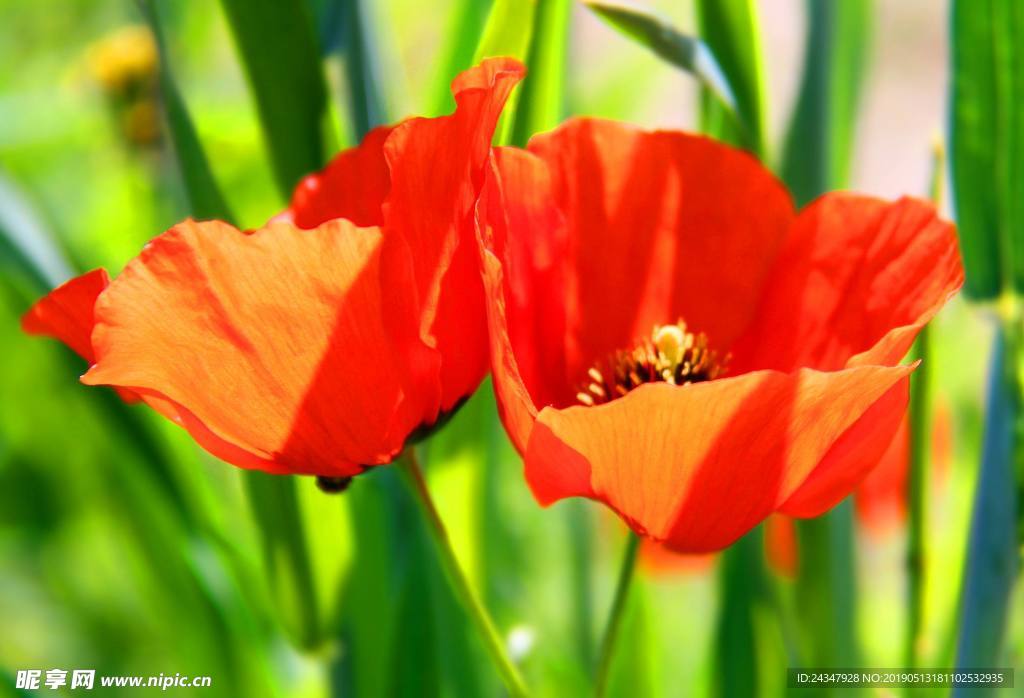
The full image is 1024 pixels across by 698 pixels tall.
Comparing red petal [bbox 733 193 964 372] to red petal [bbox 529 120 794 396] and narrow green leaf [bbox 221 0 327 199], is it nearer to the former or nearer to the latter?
red petal [bbox 529 120 794 396]

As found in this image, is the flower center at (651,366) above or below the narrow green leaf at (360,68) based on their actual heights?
below

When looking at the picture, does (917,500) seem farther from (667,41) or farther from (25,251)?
(25,251)

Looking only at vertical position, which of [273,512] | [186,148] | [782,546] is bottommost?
[782,546]

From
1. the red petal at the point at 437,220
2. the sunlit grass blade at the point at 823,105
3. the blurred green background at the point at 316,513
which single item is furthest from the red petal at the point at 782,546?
the red petal at the point at 437,220

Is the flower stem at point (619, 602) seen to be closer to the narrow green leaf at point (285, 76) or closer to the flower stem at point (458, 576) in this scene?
the flower stem at point (458, 576)

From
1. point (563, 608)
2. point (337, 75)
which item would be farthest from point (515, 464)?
point (337, 75)

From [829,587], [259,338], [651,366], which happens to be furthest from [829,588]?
[259,338]

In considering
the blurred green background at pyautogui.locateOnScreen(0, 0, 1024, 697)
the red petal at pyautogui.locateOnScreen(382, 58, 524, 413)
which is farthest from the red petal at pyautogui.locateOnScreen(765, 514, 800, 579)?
the red petal at pyautogui.locateOnScreen(382, 58, 524, 413)
